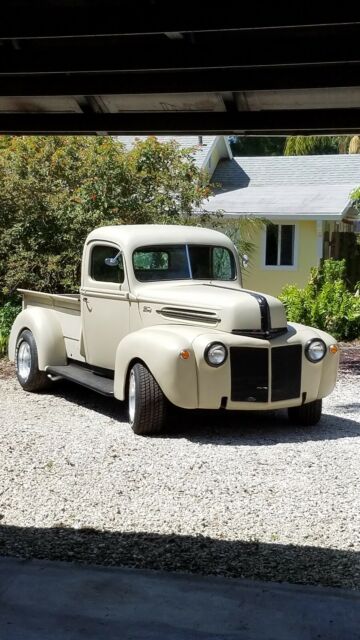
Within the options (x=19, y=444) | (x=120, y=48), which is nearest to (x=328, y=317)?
(x=19, y=444)

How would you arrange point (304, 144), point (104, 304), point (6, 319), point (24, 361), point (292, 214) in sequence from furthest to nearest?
point (304, 144) < point (292, 214) < point (6, 319) < point (24, 361) < point (104, 304)

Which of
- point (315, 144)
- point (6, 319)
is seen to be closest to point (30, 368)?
point (6, 319)

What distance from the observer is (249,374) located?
338 inches

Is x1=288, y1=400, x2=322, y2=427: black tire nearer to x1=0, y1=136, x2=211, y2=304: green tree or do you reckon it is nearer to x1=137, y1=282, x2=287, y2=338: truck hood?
x1=137, y1=282, x2=287, y2=338: truck hood

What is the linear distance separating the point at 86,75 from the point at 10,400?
640 centimetres

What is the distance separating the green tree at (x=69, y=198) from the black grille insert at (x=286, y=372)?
677 cm

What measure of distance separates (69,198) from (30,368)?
504 cm

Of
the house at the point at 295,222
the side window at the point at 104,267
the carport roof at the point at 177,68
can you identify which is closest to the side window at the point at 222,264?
the side window at the point at 104,267

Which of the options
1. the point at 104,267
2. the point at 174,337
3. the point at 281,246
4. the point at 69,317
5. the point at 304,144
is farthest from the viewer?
the point at 304,144

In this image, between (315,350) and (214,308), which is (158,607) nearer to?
(214,308)

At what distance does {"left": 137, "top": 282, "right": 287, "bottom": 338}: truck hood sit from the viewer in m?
8.67

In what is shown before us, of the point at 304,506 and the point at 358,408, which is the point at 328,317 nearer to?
the point at 358,408

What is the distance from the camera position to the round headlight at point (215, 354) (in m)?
8.32

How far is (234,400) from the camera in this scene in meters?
8.54
